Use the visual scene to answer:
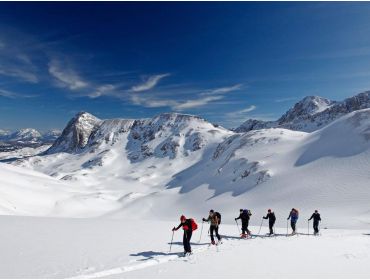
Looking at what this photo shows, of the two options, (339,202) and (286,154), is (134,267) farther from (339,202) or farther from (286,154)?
(286,154)

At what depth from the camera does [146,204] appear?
89.0 metres

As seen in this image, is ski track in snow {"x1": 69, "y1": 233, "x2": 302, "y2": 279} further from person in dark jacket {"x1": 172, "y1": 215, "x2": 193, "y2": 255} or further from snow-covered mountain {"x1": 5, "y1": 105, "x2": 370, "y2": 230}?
snow-covered mountain {"x1": 5, "y1": 105, "x2": 370, "y2": 230}

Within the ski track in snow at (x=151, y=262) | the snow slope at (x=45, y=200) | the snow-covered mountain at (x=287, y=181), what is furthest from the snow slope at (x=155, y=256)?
the snow slope at (x=45, y=200)

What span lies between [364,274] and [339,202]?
134 feet

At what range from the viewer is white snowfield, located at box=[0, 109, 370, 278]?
13266 mm

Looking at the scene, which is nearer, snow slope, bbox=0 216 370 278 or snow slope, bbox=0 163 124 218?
snow slope, bbox=0 216 370 278

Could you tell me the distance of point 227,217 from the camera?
57938 mm

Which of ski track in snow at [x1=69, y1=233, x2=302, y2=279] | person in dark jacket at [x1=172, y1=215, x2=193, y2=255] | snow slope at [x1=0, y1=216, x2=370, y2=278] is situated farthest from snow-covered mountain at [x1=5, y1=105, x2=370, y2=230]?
person in dark jacket at [x1=172, y1=215, x2=193, y2=255]

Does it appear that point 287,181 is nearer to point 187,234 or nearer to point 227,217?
point 227,217

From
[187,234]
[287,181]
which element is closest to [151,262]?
[187,234]

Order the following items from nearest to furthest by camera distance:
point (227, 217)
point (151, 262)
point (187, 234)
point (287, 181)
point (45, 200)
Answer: point (151, 262) → point (187, 234) → point (227, 217) → point (287, 181) → point (45, 200)

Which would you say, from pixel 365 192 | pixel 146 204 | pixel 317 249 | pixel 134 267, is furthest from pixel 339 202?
pixel 146 204

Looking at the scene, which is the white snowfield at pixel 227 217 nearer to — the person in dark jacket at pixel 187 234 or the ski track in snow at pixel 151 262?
the ski track in snow at pixel 151 262

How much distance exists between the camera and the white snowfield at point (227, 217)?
13266mm
